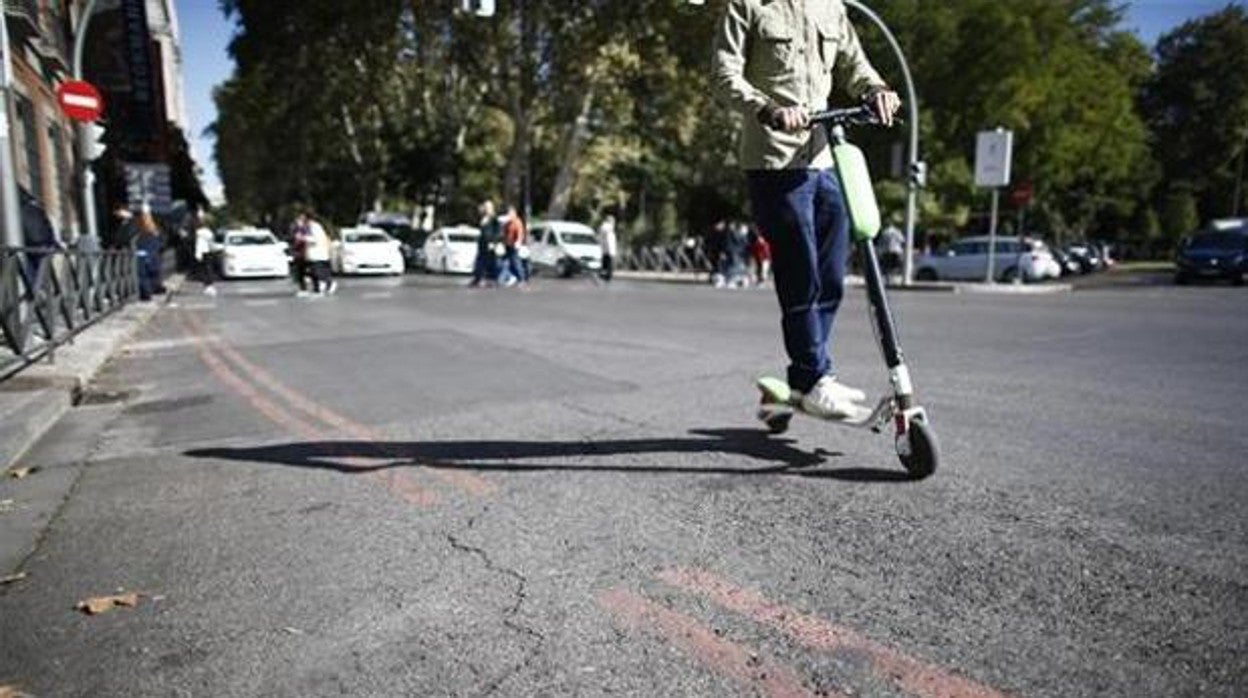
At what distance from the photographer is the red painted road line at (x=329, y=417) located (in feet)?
12.7

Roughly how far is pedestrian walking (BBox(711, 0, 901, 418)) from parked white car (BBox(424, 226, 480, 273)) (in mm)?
26644

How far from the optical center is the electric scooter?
365 centimetres

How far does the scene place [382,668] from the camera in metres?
2.30

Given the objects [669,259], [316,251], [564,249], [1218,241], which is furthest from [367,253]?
[1218,241]

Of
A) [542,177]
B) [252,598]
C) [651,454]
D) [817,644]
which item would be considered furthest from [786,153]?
[542,177]

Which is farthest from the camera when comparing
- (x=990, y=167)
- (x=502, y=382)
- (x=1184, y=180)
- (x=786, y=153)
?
(x=1184, y=180)

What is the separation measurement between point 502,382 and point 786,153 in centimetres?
324

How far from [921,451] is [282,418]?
3695 mm

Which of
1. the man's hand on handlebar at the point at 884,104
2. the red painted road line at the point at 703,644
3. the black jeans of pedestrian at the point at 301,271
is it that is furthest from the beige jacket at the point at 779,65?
the black jeans of pedestrian at the point at 301,271

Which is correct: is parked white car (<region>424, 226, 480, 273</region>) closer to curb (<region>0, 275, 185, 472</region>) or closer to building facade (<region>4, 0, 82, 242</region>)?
building facade (<region>4, 0, 82, 242</region>)

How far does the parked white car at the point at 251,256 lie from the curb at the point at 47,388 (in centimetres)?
1735

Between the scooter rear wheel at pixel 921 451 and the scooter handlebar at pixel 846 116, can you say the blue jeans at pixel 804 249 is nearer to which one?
the scooter handlebar at pixel 846 116

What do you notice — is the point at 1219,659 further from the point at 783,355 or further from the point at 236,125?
the point at 236,125

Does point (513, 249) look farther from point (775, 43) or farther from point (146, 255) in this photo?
point (775, 43)
